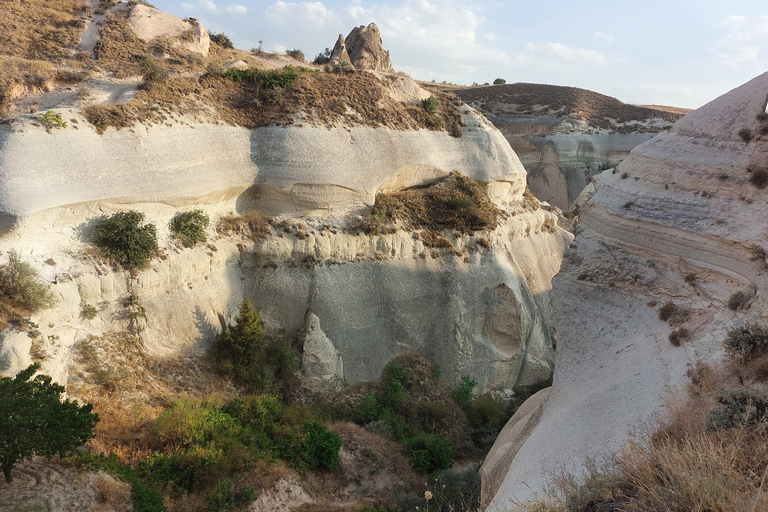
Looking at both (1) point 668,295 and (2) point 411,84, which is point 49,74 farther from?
(1) point 668,295

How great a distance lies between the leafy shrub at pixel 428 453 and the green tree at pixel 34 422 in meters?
8.43

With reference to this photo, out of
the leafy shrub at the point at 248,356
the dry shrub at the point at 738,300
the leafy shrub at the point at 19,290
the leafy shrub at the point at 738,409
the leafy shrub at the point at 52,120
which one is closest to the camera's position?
the leafy shrub at the point at 738,409

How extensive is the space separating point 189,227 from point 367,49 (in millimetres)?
27245

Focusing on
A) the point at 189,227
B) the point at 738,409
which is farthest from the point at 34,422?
the point at 738,409

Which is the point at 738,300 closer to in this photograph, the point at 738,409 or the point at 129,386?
the point at 738,409

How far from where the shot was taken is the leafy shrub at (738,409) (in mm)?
6512

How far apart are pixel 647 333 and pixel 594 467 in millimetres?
4132

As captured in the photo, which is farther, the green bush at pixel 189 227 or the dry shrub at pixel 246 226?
the dry shrub at pixel 246 226

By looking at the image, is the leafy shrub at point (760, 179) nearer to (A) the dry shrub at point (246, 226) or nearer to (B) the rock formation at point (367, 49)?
(A) the dry shrub at point (246, 226)

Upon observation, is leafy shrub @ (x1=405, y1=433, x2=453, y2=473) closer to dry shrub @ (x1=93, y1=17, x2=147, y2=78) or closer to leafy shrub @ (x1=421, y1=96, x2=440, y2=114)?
leafy shrub @ (x1=421, y1=96, x2=440, y2=114)

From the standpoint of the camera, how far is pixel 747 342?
27.6 ft

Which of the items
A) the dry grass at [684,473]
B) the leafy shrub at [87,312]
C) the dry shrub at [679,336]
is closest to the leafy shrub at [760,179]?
the dry shrub at [679,336]

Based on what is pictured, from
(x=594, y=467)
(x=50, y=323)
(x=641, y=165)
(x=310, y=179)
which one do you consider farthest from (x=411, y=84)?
(x=594, y=467)

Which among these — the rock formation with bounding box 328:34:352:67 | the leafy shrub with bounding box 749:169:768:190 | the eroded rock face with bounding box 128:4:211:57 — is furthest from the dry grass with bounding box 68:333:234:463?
the rock formation with bounding box 328:34:352:67
